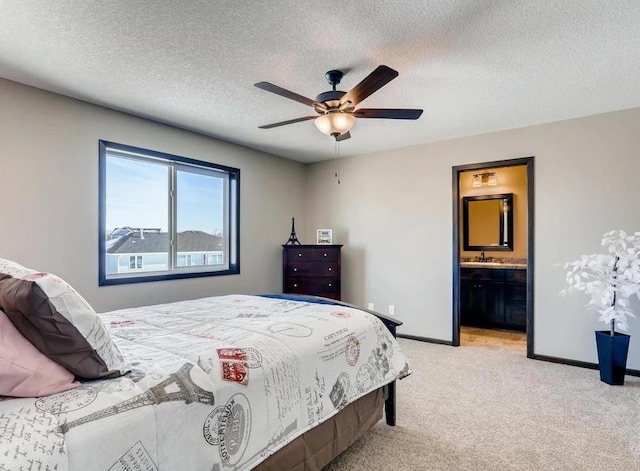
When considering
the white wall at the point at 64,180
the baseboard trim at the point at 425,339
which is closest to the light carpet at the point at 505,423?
the baseboard trim at the point at 425,339

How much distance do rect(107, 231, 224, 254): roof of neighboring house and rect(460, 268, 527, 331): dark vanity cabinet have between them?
353 centimetres

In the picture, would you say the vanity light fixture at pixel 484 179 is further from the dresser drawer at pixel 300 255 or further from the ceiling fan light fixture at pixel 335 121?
the ceiling fan light fixture at pixel 335 121

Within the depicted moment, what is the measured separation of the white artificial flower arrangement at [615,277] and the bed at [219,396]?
2090 mm

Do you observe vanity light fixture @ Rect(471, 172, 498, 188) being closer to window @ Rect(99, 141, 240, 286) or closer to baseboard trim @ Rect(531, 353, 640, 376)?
baseboard trim @ Rect(531, 353, 640, 376)

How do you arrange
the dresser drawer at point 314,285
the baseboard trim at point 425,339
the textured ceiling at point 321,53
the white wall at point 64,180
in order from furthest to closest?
the dresser drawer at point 314,285 < the baseboard trim at point 425,339 < the white wall at point 64,180 < the textured ceiling at point 321,53

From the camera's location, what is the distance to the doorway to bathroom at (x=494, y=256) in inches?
193

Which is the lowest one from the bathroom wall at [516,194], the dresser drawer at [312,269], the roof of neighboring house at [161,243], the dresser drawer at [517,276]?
the dresser drawer at [517,276]

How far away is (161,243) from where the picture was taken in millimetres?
3900

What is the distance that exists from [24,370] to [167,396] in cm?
40

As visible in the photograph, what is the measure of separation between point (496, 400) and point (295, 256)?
2.87 metres

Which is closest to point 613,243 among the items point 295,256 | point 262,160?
point 295,256

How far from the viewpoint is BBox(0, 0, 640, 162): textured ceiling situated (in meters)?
1.94

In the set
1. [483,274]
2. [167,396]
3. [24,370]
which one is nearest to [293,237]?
[483,274]

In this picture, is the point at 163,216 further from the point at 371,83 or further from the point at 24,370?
the point at 24,370
